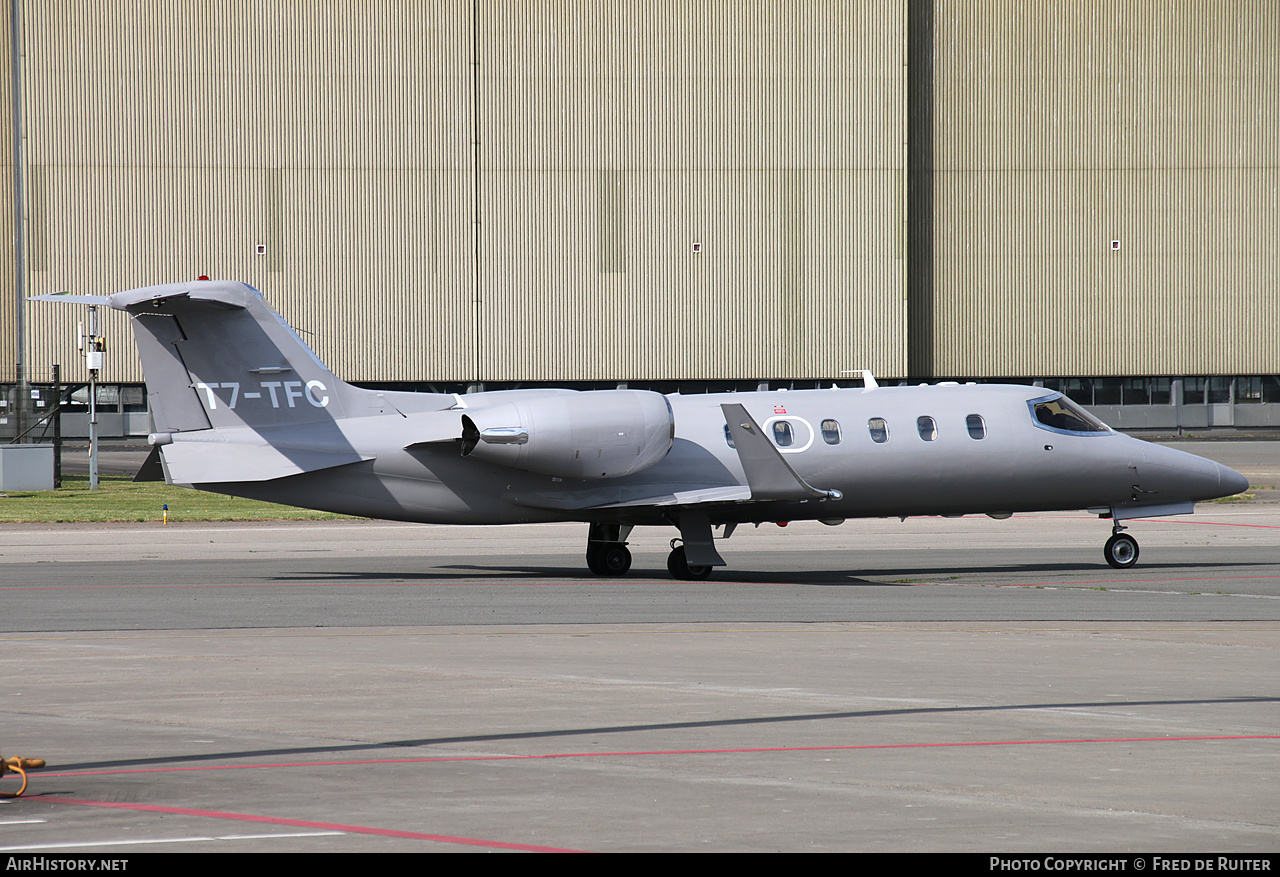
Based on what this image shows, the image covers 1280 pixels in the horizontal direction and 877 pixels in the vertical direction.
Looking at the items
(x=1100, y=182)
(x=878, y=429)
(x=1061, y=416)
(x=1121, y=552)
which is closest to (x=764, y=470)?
(x=878, y=429)

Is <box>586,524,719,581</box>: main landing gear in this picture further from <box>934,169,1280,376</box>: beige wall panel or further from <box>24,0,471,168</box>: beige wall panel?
<box>934,169,1280,376</box>: beige wall panel

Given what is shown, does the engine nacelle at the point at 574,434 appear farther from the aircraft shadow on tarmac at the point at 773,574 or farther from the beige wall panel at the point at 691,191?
the beige wall panel at the point at 691,191

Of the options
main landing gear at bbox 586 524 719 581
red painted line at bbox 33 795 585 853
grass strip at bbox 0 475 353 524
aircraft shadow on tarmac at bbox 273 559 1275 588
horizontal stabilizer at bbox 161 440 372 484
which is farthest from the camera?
grass strip at bbox 0 475 353 524

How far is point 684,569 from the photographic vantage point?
22281mm

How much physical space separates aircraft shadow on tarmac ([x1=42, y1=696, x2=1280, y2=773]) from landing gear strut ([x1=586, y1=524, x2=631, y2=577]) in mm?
12056

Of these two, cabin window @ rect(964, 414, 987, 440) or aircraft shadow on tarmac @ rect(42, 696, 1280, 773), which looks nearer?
aircraft shadow on tarmac @ rect(42, 696, 1280, 773)

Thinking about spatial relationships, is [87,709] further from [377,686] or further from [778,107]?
[778,107]

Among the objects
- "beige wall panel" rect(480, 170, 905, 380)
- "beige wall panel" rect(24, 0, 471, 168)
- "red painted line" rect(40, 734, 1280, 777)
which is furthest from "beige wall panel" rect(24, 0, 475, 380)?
"red painted line" rect(40, 734, 1280, 777)

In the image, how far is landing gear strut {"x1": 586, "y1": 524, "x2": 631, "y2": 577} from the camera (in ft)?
75.0

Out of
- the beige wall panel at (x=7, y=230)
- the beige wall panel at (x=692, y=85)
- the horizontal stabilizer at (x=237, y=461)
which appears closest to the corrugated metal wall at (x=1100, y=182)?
the beige wall panel at (x=692, y=85)

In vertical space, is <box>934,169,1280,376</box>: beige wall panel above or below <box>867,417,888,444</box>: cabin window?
above

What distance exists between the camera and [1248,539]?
93.0ft

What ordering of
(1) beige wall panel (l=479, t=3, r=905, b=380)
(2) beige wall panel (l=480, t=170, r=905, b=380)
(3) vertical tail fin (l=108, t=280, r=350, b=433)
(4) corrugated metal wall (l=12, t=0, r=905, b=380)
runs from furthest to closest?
(2) beige wall panel (l=480, t=170, r=905, b=380)
(1) beige wall panel (l=479, t=3, r=905, b=380)
(4) corrugated metal wall (l=12, t=0, r=905, b=380)
(3) vertical tail fin (l=108, t=280, r=350, b=433)

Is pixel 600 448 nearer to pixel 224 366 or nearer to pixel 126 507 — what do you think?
pixel 224 366
